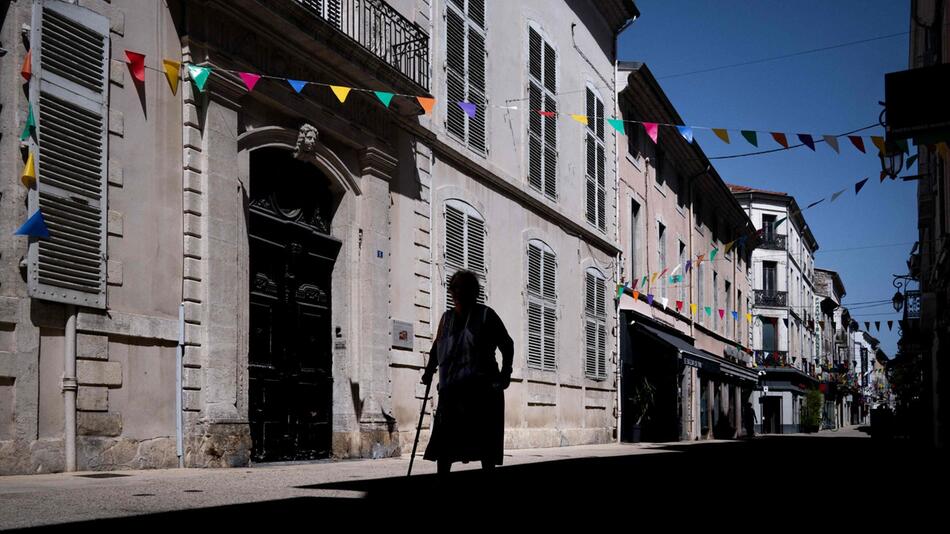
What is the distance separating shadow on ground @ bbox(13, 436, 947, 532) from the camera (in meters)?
5.20

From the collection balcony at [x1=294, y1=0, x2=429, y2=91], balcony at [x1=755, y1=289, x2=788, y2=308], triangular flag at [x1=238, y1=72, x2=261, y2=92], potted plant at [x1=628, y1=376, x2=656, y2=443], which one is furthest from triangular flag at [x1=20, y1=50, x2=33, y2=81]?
balcony at [x1=755, y1=289, x2=788, y2=308]

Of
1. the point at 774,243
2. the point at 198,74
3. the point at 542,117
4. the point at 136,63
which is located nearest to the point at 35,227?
the point at 136,63

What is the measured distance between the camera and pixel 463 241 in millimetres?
14836

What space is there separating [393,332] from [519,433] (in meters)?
4.34

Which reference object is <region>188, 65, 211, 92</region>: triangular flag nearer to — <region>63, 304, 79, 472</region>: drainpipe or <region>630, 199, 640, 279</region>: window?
<region>63, 304, 79, 472</region>: drainpipe

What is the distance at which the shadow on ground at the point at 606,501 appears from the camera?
520 centimetres

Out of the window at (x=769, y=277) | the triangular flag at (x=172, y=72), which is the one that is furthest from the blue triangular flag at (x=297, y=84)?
the window at (x=769, y=277)

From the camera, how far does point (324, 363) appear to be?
11.7m

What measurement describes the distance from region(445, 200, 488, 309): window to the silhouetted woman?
7.93m

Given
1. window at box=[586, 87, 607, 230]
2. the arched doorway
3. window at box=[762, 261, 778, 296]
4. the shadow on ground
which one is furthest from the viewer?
window at box=[762, 261, 778, 296]

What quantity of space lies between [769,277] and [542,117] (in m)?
39.0

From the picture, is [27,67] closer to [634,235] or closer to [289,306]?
[289,306]

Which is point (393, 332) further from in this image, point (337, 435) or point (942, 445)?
point (942, 445)

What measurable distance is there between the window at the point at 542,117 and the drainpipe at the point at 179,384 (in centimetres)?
918
